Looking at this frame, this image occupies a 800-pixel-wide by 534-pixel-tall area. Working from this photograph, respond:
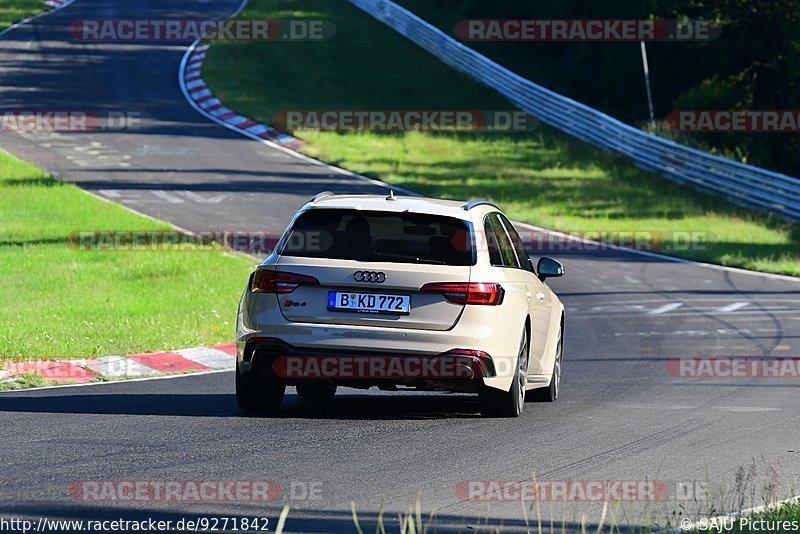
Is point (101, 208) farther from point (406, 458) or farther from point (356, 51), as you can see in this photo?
point (356, 51)

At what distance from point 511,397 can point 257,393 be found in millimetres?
1796

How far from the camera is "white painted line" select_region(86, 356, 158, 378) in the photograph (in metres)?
12.8

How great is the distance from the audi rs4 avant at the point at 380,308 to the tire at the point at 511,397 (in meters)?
0.04

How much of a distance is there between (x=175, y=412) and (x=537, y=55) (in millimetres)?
43808

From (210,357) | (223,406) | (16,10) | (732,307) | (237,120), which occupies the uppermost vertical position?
(16,10)

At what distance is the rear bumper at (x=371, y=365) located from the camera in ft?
30.7

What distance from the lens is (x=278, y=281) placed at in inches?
375

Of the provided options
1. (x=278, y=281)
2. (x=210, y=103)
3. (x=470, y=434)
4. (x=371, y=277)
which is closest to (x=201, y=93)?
(x=210, y=103)

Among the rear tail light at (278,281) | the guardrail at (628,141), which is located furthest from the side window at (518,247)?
the guardrail at (628,141)

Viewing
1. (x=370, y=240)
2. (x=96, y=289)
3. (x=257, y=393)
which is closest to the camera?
(x=370, y=240)

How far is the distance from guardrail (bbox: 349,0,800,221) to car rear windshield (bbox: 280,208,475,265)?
22.0 m

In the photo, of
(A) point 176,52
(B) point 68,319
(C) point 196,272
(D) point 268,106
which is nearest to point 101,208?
(C) point 196,272

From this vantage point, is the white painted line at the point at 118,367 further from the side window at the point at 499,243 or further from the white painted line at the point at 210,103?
the white painted line at the point at 210,103

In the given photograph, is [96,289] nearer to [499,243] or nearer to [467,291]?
[499,243]
